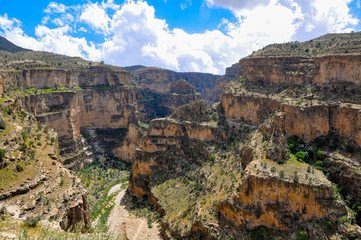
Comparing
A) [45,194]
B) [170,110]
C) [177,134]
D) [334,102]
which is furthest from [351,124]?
[170,110]

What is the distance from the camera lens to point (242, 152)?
44.6m

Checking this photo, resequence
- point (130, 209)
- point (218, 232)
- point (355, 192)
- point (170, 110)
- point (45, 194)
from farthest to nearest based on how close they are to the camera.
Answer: point (170, 110) → point (130, 209) → point (218, 232) → point (355, 192) → point (45, 194)

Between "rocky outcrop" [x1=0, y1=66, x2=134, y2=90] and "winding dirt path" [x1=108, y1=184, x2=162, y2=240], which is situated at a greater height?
"rocky outcrop" [x1=0, y1=66, x2=134, y2=90]

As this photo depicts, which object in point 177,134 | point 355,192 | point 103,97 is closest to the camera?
point 355,192

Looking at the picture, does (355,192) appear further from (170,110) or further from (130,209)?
(170,110)

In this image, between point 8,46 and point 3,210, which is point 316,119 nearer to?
point 3,210

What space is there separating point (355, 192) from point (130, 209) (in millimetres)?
44573

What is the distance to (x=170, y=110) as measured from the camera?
129 metres

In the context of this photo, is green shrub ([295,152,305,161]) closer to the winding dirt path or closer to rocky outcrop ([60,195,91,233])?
the winding dirt path

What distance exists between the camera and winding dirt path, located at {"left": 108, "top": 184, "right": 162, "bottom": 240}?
1831 inches

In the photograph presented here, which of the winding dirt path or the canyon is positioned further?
the winding dirt path

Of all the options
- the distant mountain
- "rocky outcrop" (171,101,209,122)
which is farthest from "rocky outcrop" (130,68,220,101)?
"rocky outcrop" (171,101,209,122)

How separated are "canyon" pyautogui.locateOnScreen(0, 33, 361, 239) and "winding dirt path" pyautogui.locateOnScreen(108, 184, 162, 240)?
9.68 feet

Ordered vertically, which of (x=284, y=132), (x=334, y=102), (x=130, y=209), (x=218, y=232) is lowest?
(x=130, y=209)
